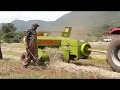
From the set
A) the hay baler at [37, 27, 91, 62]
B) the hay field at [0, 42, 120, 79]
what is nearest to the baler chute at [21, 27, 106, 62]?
the hay baler at [37, 27, 91, 62]

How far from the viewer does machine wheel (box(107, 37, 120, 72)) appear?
9560 mm

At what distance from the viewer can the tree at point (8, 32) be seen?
40.5 metres

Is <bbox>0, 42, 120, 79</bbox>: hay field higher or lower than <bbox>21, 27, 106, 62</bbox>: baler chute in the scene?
lower

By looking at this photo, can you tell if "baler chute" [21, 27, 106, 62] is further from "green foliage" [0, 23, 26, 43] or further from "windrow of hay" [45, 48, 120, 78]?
"green foliage" [0, 23, 26, 43]

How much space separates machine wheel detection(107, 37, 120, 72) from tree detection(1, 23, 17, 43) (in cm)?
3068

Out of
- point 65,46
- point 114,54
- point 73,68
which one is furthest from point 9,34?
point 114,54

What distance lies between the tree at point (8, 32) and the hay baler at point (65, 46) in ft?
91.0

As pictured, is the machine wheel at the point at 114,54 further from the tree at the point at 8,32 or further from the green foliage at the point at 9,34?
the tree at the point at 8,32

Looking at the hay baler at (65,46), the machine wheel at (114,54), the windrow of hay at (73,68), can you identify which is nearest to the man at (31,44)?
the hay baler at (65,46)

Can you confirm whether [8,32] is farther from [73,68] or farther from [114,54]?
[114,54]

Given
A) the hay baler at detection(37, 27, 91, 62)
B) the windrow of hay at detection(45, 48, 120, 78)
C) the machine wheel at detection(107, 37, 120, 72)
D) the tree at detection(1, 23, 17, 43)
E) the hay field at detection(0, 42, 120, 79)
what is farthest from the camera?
the tree at detection(1, 23, 17, 43)
